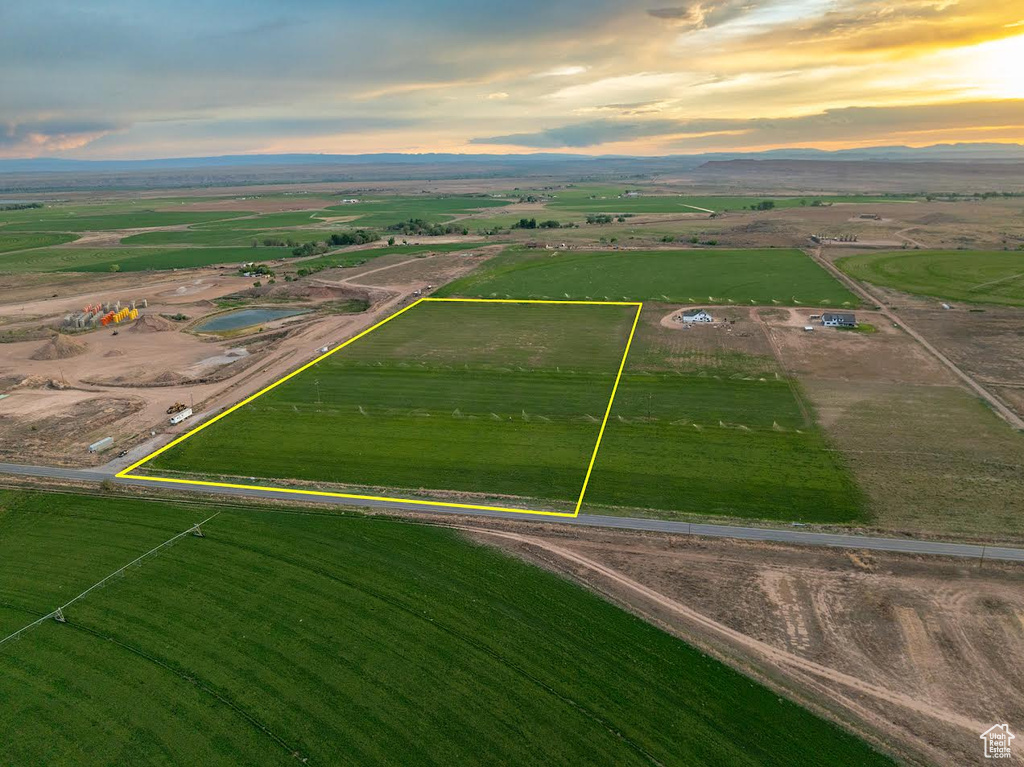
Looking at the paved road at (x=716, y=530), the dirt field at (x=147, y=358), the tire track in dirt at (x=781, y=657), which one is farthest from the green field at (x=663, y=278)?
the tire track in dirt at (x=781, y=657)

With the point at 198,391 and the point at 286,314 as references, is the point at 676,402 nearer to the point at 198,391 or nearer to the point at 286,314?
the point at 198,391

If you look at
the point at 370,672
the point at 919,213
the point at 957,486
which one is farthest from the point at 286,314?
the point at 919,213

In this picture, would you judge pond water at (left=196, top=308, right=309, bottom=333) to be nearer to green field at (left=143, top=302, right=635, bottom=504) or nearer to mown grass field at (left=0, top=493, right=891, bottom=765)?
green field at (left=143, top=302, right=635, bottom=504)

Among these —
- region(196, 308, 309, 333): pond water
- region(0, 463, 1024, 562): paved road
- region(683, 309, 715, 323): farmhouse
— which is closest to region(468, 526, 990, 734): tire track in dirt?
region(0, 463, 1024, 562): paved road

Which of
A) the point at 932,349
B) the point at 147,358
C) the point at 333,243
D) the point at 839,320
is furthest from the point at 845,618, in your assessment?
the point at 333,243

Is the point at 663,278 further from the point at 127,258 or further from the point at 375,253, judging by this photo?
the point at 127,258

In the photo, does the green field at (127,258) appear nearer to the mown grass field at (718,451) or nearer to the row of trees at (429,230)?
the row of trees at (429,230)
